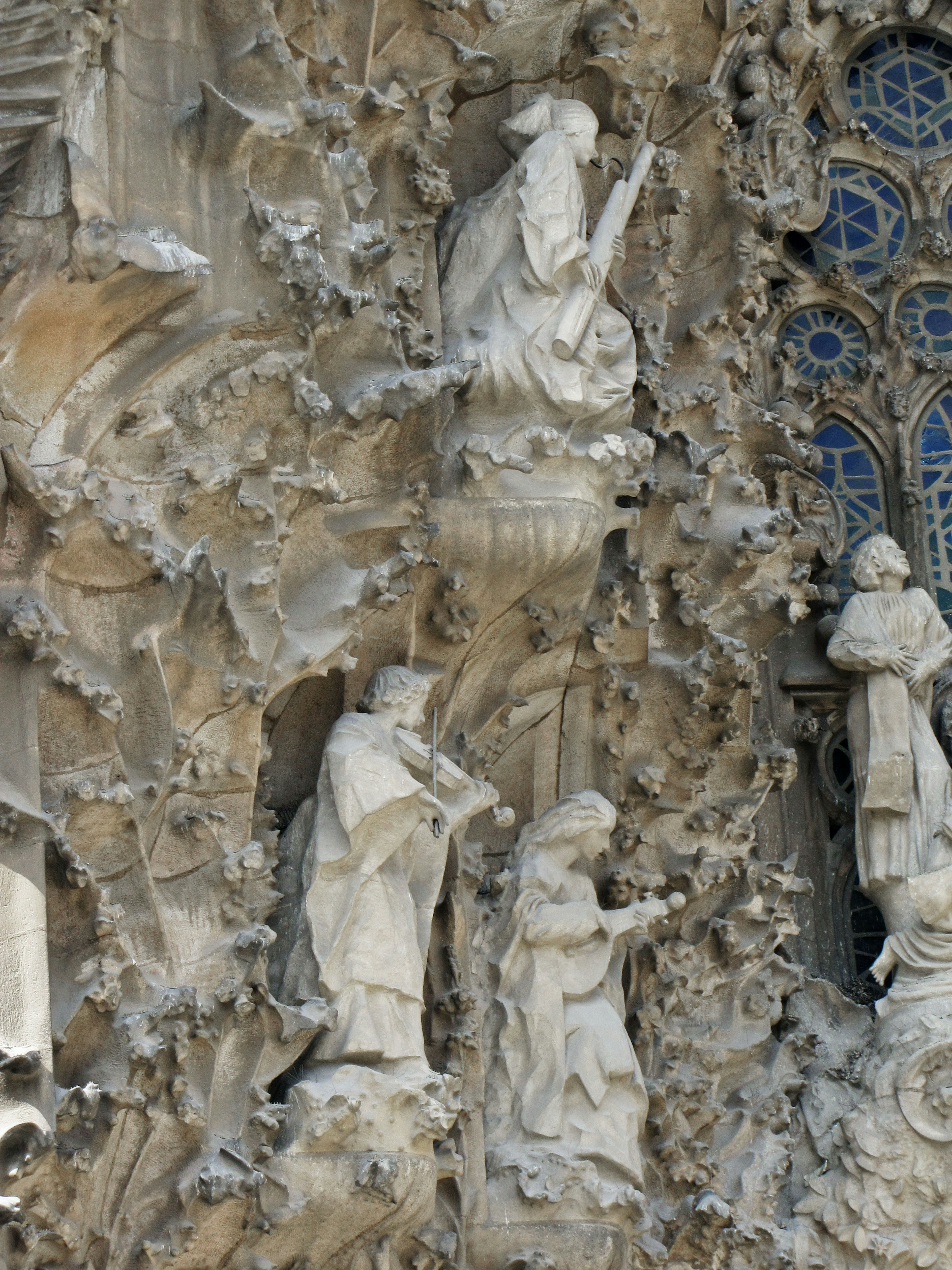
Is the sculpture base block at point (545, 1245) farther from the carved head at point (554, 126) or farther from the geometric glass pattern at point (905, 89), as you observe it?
the geometric glass pattern at point (905, 89)

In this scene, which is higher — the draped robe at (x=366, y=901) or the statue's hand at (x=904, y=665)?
the statue's hand at (x=904, y=665)

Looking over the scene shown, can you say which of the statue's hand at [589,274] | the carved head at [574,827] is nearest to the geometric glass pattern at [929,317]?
the statue's hand at [589,274]

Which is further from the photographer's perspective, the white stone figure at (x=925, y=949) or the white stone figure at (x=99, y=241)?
the white stone figure at (x=925, y=949)

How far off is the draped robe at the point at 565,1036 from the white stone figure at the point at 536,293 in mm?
1753

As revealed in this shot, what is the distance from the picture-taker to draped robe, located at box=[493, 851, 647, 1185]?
355 inches

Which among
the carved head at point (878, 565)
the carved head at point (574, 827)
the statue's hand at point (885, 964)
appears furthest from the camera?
the carved head at point (878, 565)

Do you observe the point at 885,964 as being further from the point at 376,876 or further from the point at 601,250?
the point at 601,250

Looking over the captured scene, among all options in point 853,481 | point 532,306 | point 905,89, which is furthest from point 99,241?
point 905,89

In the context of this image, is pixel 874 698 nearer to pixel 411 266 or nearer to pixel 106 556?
pixel 411 266

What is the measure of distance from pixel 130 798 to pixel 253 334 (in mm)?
1650

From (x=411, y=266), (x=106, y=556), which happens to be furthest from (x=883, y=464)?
(x=106, y=556)

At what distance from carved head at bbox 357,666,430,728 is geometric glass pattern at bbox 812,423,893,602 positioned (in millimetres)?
→ 3366

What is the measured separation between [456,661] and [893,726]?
2.28 meters

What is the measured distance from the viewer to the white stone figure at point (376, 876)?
8.16 m
